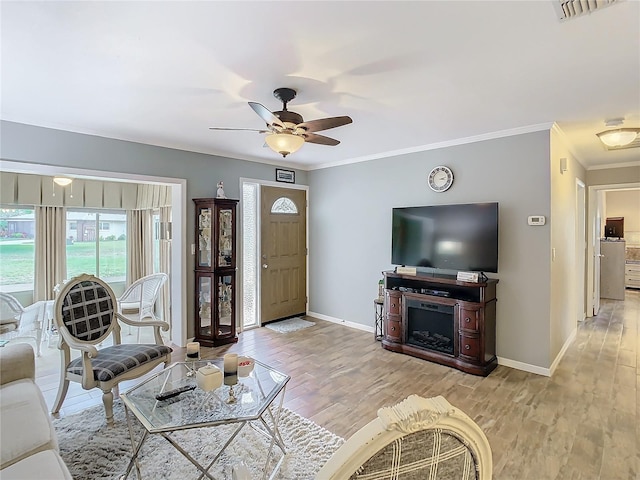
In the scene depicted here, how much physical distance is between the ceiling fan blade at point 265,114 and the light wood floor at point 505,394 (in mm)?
2288

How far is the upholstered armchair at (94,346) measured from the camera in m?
2.56

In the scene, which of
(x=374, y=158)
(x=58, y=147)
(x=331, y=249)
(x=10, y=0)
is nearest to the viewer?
(x=10, y=0)

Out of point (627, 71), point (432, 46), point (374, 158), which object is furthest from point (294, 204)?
point (627, 71)

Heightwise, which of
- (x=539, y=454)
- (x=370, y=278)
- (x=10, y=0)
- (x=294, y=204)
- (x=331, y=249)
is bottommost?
(x=539, y=454)

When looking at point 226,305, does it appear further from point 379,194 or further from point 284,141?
point 284,141

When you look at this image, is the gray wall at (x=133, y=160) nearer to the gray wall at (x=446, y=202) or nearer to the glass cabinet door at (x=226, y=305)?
the glass cabinet door at (x=226, y=305)

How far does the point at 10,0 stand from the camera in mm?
1601

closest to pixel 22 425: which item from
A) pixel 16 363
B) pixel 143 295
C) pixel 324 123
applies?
pixel 16 363

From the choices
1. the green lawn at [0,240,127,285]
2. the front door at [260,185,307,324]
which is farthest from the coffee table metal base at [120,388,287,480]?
the green lawn at [0,240,127,285]

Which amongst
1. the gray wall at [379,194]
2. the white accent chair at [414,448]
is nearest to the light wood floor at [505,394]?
the gray wall at [379,194]

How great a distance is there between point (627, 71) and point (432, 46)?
1417 millimetres

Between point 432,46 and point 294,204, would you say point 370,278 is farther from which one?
point 432,46

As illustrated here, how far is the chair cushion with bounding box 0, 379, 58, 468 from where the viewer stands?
63.9 inches

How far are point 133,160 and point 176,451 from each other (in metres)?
3.13
